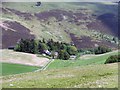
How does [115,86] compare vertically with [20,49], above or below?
above

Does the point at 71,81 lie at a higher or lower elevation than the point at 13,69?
higher

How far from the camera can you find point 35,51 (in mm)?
181375

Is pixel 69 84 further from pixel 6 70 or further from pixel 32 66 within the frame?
pixel 32 66

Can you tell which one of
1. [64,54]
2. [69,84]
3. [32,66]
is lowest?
[64,54]

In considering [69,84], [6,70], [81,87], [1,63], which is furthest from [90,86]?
[1,63]

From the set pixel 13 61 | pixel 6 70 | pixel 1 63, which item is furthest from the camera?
pixel 13 61

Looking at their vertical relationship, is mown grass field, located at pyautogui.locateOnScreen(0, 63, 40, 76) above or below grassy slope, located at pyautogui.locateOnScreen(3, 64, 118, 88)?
below

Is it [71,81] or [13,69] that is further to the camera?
[13,69]

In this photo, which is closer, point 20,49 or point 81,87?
point 81,87

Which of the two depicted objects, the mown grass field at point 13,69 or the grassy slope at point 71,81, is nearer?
the grassy slope at point 71,81

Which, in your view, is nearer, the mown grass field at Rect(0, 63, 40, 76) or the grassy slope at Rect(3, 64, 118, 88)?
the grassy slope at Rect(3, 64, 118, 88)

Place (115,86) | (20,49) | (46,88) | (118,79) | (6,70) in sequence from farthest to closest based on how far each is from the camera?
(20,49), (6,70), (118,79), (46,88), (115,86)

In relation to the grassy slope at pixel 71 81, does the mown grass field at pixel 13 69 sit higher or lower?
lower

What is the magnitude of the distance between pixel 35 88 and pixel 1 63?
8949 cm
